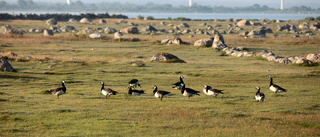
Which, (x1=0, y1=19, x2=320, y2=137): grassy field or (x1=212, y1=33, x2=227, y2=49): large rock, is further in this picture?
(x1=212, y1=33, x2=227, y2=49): large rock

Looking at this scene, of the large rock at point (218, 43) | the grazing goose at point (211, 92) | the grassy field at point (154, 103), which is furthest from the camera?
the large rock at point (218, 43)

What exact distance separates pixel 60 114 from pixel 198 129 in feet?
20.5

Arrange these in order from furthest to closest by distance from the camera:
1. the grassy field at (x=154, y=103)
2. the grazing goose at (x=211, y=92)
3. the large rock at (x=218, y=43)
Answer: the large rock at (x=218, y=43) → the grazing goose at (x=211, y=92) → the grassy field at (x=154, y=103)

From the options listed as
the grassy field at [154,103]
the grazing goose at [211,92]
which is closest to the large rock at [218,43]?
the grassy field at [154,103]

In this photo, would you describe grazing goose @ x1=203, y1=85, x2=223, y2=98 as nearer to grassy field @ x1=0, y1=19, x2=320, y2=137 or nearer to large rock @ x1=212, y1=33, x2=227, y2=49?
grassy field @ x1=0, y1=19, x2=320, y2=137

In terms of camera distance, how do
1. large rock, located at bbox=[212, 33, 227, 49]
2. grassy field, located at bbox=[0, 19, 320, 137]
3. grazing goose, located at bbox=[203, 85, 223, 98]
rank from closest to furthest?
grassy field, located at bbox=[0, 19, 320, 137]
grazing goose, located at bbox=[203, 85, 223, 98]
large rock, located at bbox=[212, 33, 227, 49]

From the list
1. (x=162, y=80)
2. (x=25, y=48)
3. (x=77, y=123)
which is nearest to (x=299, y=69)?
(x=162, y=80)

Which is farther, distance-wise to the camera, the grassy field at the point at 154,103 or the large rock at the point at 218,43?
the large rock at the point at 218,43

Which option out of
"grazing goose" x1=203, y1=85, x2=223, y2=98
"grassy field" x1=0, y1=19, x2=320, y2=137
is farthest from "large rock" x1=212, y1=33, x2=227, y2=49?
"grazing goose" x1=203, y1=85, x2=223, y2=98

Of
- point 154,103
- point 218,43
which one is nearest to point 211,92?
point 154,103

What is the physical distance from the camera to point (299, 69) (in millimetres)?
38219

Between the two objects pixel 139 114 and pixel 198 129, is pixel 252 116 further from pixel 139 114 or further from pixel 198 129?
pixel 139 114

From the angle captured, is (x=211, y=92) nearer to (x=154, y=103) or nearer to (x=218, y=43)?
(x=154, y=103)

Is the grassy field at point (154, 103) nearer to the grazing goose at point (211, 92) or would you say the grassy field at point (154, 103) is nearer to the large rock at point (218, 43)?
the grazing goose at point (211, 92)
